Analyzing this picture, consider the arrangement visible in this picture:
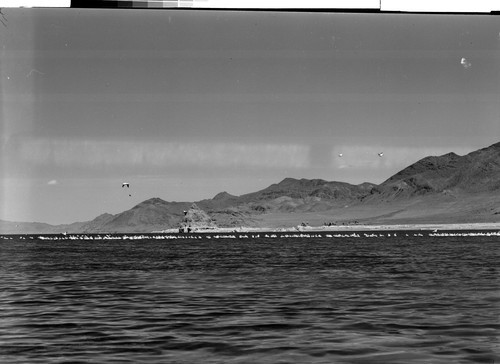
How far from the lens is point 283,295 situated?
67.5 feet

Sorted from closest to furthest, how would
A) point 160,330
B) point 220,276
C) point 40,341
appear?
1. point 40,341
2. point 160,330
3. point 220,276

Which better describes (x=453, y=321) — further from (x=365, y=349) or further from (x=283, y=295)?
(x=283, y=295)

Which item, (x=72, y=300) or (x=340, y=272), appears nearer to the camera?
(x=72, y=300)

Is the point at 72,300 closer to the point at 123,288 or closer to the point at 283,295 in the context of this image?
the point at 123,288

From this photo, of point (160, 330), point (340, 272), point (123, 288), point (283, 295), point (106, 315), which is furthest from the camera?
point (340, 272)

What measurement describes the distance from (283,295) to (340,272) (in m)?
11.1

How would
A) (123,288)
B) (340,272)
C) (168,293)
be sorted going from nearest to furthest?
(168,293) → (123,288) → (340,272)

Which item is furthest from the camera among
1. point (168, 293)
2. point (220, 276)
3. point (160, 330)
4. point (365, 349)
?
point (220, 276)

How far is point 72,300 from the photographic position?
65.0 ft

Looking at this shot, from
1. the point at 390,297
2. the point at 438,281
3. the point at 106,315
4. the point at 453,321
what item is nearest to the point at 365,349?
the point at 453,321

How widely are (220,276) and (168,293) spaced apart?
24.1 feet

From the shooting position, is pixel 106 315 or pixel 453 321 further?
pixel 106 315

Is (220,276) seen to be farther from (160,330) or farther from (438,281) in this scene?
(160,330)

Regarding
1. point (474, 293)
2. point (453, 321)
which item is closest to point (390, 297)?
point (474, 293)
